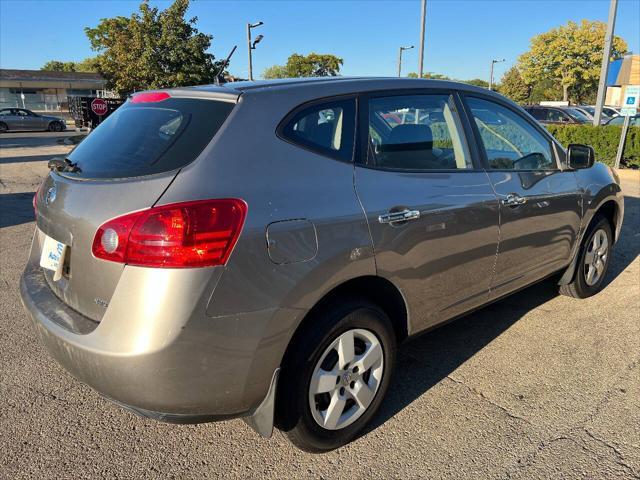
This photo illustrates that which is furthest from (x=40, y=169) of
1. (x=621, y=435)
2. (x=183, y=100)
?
(x=621, y=435)

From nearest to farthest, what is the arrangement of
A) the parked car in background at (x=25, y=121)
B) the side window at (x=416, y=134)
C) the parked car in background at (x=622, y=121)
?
the side window at (x=416, y=134)
the parked car in background at (x=622, y=121)
the parked car in background at (x=25, y=121)

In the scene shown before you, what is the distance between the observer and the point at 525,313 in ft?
13.6

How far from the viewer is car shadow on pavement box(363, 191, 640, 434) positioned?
295cm

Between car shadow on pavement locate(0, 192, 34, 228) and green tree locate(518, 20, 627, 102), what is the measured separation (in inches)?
2168

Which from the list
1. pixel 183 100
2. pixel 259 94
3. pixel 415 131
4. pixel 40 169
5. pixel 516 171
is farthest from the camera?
pixel 40 169

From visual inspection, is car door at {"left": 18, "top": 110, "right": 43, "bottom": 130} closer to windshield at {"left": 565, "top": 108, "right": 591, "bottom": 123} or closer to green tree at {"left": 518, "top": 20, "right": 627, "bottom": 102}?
windshield at {"left": 565, "top": 108, "right": 591, "bottom": 123}

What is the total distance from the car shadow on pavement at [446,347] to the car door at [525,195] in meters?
0.48

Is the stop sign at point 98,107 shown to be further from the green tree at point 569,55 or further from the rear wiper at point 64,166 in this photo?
the green tree at point 569,55

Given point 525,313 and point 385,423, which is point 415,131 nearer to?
point 385,423

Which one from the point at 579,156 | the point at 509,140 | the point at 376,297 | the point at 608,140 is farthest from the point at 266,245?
the point at 608,140

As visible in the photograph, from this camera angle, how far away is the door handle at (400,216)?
2381mm

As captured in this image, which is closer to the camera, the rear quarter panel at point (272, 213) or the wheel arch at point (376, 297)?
the rear quarter panel at point (272, 213)

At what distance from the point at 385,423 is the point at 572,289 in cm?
249

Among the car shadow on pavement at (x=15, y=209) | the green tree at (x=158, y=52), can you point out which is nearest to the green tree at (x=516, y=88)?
the green tree at (x=158, y=52)
